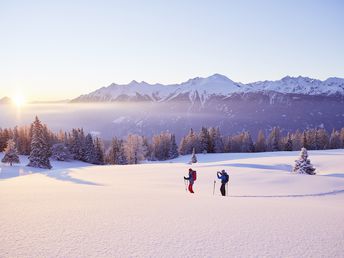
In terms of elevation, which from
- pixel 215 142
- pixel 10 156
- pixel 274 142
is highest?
pixel 215 142

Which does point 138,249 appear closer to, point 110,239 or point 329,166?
point 110,239

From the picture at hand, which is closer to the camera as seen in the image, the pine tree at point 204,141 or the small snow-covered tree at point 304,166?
the small snow-covered tree at point 304,166

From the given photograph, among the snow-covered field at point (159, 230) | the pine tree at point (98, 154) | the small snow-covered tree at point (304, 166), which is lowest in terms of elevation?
the pine tree at point (98, 154)

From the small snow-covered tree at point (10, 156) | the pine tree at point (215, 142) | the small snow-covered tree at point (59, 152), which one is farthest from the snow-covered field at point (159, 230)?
the pine tree at point (215, 142)

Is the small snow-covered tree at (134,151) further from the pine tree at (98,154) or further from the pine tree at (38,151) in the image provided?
the pine tree at (38,151)

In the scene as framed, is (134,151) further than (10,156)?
Yes

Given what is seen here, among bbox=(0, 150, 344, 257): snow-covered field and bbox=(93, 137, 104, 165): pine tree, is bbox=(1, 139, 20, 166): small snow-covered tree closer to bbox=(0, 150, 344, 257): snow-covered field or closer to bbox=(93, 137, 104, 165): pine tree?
bbox=(93, 137, 104, 165): pine tree

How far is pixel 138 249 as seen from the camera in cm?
615

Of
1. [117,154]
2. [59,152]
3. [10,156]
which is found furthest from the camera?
[117,154]

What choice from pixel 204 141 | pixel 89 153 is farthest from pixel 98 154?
pixel 204 141

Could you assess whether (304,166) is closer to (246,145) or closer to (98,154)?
(98,154)

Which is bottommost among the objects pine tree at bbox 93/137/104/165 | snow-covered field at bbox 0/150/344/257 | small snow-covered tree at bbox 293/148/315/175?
pine tree at bbox 93/137/104/165

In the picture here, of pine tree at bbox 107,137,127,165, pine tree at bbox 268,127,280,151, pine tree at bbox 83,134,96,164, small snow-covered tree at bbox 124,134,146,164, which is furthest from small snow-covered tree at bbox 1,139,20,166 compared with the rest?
pine tree at bbox 268,127,280,151

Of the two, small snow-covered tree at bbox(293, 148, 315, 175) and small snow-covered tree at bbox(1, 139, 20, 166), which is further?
small snow-covered tree at bbox(1, 139, 20, 166)
